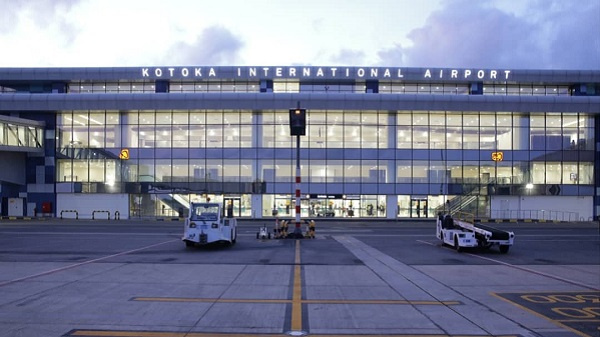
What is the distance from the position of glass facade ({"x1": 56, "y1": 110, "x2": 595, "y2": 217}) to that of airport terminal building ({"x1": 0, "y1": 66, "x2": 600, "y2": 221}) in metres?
0.11

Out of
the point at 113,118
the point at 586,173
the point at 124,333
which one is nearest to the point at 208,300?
the point at 124,333

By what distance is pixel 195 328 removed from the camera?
29.1ft

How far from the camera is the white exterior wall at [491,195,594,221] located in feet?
182

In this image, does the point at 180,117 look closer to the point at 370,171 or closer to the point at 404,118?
the point at 370,171

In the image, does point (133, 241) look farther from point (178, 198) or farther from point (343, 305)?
point (178, 198)

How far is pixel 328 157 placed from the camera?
180 feet

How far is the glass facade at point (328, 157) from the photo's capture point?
5484 centimetres

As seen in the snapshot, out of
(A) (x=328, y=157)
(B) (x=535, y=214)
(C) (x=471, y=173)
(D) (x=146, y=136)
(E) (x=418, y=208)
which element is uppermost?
(D) (x=146, y=136)

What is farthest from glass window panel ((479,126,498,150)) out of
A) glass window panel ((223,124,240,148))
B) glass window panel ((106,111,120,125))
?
glass window panel ((106,111,120,125))

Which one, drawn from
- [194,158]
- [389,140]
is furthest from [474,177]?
[194,158]

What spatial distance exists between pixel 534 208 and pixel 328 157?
23223 mm

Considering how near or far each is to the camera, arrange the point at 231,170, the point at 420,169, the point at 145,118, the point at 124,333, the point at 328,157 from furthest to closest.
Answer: the point at 145,118, the point at 420,169, the point at 231,170, the point at 328,157, the point at 124,333

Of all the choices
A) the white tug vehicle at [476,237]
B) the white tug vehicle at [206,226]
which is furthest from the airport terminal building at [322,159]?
the white tug vehicle at [206,226]

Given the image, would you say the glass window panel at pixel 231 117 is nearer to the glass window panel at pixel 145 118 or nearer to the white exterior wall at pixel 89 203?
the glass window panel at pixel 145 118
